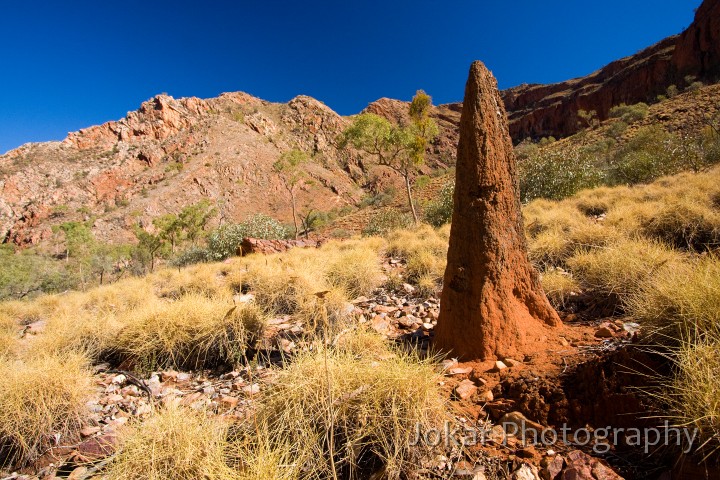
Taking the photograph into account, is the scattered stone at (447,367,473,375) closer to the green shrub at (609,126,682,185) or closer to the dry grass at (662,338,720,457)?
the dry grass at (662,338,720,457)

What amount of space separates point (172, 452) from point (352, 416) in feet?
3.62

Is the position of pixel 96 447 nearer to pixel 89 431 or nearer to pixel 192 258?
pixel 89 431

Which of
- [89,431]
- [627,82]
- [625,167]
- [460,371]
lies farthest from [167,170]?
[627,82]

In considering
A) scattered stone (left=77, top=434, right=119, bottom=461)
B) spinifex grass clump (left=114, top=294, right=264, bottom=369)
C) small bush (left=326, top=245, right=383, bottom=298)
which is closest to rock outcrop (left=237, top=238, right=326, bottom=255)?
small bush (left=326, top=245, right=383, bottom=298)

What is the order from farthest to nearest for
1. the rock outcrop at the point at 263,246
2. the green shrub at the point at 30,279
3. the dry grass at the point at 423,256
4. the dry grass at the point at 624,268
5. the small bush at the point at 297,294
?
the green shrub at the point at 30,279, the rock outcrop at the point at 263,246, the dry grass at the point at 423,256, the small bush at the point at 297,294, the dry grass at the point at 624,268

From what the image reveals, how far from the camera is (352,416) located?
2184 millimetres

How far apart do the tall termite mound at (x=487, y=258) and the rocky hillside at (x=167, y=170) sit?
3168 centimetres

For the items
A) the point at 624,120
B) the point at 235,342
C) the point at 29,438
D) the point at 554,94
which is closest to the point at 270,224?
the point at 235,342

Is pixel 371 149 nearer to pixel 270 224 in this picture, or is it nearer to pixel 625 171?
pixel 270 224

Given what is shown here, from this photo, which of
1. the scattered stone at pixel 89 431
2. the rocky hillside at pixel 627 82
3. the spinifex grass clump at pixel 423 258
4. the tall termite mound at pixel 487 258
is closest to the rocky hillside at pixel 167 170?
the spinifex grass clump at pixel 423 258

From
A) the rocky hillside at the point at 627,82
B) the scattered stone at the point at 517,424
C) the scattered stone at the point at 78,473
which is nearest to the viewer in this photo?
the scattered stone at the point at 517,424

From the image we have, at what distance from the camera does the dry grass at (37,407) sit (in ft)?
8.80

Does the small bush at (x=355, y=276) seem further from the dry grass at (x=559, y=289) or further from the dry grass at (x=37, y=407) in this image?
the dry grass at (x=37, y=407)

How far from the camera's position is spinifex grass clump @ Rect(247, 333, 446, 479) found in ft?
6.54
